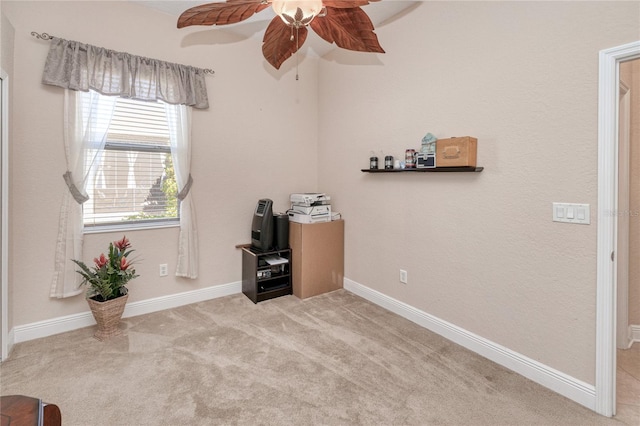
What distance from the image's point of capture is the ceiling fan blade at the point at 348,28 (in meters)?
1.62

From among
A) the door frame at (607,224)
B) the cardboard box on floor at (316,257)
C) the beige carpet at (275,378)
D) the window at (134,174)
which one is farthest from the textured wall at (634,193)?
the window at (134,174)

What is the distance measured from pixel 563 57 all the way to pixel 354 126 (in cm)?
195

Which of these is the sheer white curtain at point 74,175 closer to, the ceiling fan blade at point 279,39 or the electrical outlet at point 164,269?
the electrical outlet at point 164,269

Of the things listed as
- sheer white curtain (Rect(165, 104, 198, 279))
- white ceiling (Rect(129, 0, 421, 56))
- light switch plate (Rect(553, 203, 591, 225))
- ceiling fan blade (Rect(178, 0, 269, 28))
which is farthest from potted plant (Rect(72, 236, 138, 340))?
light switch plate (Rect(553, 203, 591, 225))

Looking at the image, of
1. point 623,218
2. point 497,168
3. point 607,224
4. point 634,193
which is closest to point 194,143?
point 497,168

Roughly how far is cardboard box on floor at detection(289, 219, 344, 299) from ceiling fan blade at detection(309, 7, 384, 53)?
6.48ft

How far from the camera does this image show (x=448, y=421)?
5.55ft

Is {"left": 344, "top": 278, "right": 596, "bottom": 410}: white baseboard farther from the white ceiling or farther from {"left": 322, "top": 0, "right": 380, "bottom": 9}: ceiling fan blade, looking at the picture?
the white ceiling

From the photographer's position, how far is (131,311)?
2957 millimetres

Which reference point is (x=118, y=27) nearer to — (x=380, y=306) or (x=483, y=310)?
(x=380, y=306)

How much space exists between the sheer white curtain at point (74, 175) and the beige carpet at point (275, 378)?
1.58 ft

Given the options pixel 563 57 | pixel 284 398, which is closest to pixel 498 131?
pixel 563 57

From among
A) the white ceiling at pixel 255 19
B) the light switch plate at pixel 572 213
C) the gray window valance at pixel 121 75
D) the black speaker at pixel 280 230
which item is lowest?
the black speaker at pixel 280 230

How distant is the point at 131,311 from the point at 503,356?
125 inches
